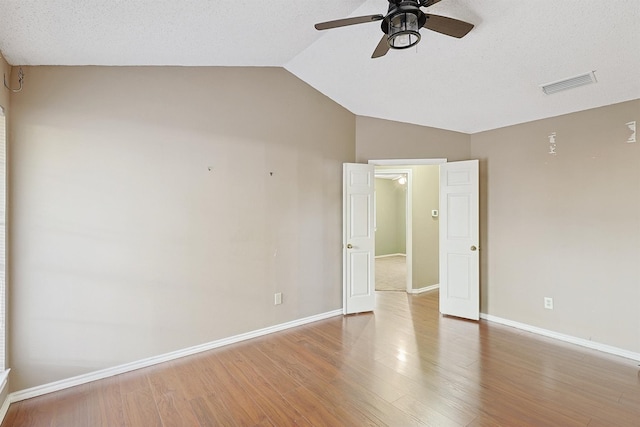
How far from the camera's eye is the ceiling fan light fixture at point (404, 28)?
1.85 m

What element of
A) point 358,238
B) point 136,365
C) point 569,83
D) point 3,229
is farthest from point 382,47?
point 136,365

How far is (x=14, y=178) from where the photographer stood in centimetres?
236

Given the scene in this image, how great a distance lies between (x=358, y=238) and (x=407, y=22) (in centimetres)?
288

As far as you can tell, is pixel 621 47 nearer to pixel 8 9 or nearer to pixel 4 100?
pixel 8 9

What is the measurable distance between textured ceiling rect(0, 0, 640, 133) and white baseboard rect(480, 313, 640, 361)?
8.22 ft

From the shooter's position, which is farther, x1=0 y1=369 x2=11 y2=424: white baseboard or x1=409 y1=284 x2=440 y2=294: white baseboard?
x1=409 y1=284 x2=440 y2=294: white baseboard

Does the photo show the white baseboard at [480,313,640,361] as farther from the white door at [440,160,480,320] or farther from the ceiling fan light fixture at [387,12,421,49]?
the ceiling fan light fixture at [387,12,421,49]

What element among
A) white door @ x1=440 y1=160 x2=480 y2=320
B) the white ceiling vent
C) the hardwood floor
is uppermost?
the white ceiling vent

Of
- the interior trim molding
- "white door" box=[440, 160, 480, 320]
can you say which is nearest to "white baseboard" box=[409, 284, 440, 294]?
the interior trim molding

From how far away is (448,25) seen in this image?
1942 millimetres

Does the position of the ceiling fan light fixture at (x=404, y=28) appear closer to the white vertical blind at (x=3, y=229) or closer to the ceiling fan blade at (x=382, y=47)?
the ceiling fan blade at (x=382, y=47)

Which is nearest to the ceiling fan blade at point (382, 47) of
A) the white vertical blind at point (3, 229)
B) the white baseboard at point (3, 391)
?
the white vertical blind at point (3, 229)

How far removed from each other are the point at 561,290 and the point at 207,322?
3.95m

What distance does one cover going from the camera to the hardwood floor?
216 cm
